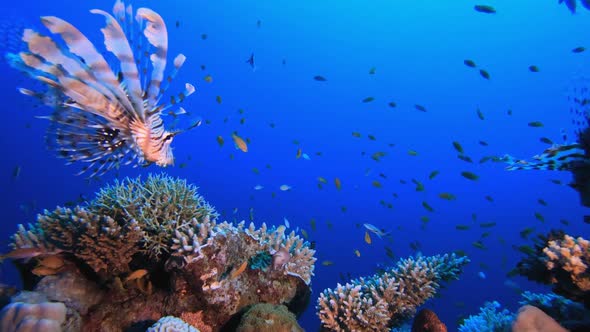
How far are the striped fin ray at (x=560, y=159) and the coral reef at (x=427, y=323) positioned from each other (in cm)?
194

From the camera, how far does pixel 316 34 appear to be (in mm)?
60594

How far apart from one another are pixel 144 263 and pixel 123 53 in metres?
2.23

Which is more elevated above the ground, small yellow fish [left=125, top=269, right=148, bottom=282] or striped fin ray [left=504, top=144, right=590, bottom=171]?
small yellow fish [left=125, top=269, right=148, bottom=282]

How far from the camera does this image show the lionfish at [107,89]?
2320 millimetres

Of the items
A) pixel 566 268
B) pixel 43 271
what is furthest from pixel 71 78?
pixel 566 268

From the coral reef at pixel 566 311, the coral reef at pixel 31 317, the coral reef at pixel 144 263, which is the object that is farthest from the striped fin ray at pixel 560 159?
the coral reef at pixel 31 317

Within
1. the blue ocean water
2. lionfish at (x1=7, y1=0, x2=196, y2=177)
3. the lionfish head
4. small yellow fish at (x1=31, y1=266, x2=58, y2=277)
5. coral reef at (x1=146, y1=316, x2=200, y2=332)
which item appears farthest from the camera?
the blue ocean water

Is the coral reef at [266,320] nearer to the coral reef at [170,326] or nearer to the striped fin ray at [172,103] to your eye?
the coral reef at [170,326]

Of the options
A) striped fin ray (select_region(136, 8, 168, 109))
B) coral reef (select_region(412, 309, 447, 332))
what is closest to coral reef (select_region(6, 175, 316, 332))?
striped fin ray (select_region(136, 8, 168, 109))

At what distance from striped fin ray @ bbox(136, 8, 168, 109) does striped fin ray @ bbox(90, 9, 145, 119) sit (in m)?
0.18

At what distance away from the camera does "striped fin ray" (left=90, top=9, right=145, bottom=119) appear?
7.73ft

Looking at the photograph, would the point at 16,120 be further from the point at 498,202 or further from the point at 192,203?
the point at 498,202

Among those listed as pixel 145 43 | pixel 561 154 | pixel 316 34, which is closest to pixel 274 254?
pixel 145 43

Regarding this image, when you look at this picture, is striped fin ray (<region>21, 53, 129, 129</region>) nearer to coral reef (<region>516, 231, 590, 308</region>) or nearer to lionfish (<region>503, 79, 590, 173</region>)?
coral reef (<region>516, 231, 590, 308</region>)
